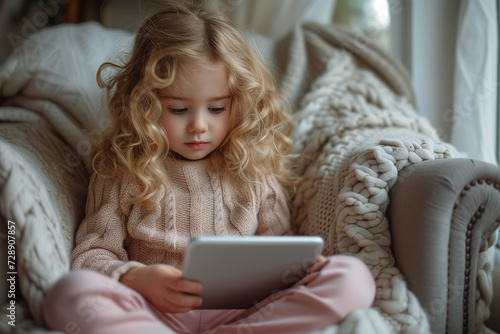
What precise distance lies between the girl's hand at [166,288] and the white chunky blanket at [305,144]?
14 cm

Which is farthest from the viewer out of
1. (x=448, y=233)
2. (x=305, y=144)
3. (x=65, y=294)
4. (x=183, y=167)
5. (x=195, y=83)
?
(x=305, y=144)

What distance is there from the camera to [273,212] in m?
1.11

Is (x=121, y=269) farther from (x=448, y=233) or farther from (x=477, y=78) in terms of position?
(x=477, y=78)

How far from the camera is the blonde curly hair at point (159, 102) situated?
0.97 meters

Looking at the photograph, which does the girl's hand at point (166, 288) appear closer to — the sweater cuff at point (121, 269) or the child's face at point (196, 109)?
the sweater cuff at point (121, 269)

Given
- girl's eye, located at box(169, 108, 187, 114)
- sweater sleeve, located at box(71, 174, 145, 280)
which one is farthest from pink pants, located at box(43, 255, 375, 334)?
girl's eye, located at box(169, 108, 187, 114)

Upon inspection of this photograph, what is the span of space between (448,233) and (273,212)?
0.41 meters

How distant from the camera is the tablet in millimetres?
744

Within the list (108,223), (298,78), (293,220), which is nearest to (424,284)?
(293,220)

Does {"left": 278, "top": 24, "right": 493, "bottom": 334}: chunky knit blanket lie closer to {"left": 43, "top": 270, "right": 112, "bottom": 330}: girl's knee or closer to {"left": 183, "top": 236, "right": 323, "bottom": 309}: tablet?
{"left": 183, "top": 236, "right": 323, "bottom": 309}: tablet

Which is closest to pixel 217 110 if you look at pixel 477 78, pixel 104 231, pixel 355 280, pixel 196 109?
pixel 196 109

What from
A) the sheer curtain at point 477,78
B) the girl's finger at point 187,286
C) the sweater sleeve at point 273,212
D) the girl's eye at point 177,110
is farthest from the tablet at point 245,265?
the sheer curtain at point 477,78

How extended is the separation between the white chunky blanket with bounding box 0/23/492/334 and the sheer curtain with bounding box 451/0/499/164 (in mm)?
163

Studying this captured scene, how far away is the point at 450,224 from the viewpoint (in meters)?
0.84
